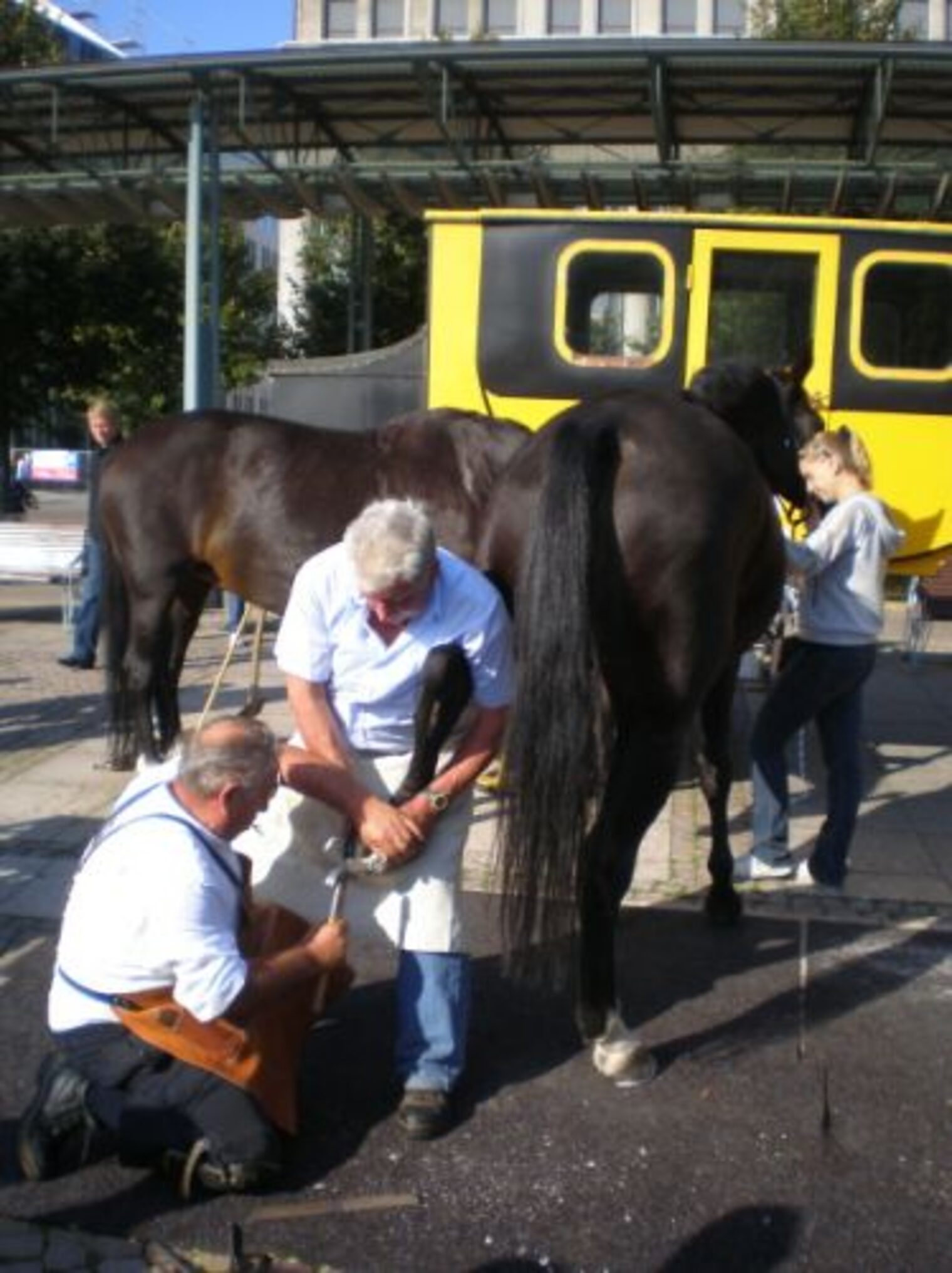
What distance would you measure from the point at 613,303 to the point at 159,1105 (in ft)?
16.1

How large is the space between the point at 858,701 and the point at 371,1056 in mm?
2343

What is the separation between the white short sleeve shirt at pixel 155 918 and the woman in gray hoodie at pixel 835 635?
2.55 metres

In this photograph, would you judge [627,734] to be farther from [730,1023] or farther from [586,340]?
[586,340]

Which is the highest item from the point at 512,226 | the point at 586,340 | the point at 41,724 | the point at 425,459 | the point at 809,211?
the point at 809,211

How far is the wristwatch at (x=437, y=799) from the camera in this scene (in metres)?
3.42

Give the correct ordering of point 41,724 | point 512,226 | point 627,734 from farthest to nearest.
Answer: point 41,724, point 512,226, point 627,734

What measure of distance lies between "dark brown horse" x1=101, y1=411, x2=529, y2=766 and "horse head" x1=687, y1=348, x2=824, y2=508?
862mm

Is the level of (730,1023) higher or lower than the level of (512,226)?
lower

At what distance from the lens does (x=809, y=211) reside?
1182cm

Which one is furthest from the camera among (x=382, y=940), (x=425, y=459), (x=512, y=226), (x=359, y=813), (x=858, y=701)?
(x=512, y=226)

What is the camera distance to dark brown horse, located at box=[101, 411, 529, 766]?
5.50m

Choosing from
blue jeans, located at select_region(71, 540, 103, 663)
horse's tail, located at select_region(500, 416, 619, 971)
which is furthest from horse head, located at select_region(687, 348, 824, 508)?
blue jeans, located at select_region(71, 540, 103, 663)

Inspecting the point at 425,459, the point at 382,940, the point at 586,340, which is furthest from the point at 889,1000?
the point at 586,340

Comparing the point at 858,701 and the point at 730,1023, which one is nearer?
the point at 730,1023
